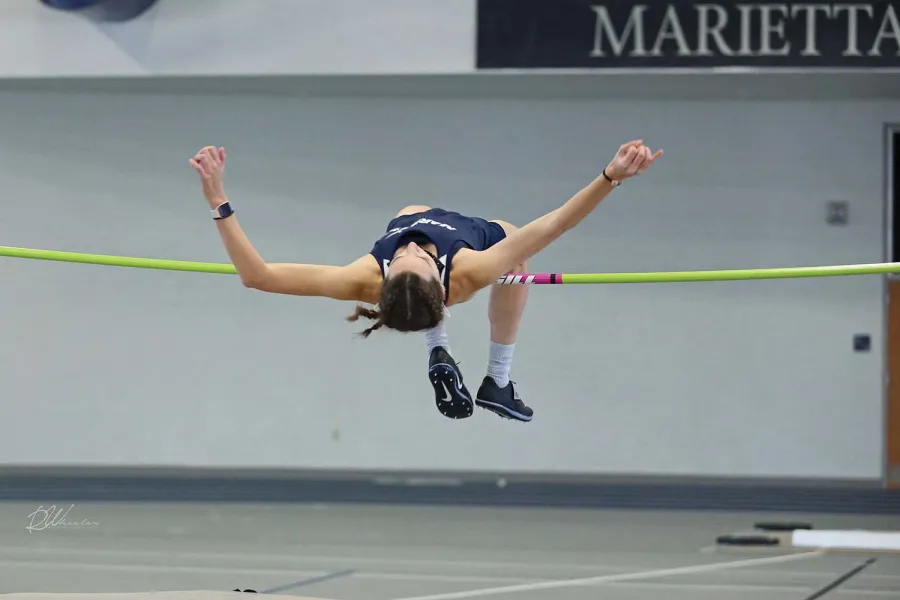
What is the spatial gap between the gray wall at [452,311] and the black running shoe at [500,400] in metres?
3.60

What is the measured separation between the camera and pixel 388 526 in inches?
256

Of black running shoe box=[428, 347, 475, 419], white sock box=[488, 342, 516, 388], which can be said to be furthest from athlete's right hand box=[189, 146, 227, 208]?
white sock box=[488, 342, 516, 388]

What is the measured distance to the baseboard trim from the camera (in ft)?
23.8

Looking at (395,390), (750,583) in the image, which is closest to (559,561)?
(750,583)

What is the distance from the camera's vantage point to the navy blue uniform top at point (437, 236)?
11.2ft

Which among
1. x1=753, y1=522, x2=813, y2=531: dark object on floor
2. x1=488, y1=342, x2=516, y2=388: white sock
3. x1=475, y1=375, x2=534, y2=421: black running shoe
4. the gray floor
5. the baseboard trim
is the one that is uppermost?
x1=488, y1=342, x2=516, y2=388: white sock

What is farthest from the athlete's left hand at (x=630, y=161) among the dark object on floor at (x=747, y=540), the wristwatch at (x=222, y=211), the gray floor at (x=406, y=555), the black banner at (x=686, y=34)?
the black banner at (x=686, y=34)

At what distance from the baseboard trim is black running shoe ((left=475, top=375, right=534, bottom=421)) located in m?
3.09

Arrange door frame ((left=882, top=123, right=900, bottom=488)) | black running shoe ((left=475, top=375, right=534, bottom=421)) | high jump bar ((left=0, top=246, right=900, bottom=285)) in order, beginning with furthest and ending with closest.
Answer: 1. door frame ((left=882, top=123, right=900, bottom=488))
2. black running shoe ((left=475, top=375, right=534, bottom=421))
3. high jump bar ((left=0, top=246, right=900, bottom=285))

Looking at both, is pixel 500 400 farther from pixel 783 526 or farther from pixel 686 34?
pixel 686 34

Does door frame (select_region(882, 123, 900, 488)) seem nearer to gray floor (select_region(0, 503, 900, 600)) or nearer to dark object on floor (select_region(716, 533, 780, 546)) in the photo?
gray floor (select_region(0, 503, 900, 600))

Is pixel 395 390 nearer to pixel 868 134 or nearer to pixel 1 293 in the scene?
pixel 1 293

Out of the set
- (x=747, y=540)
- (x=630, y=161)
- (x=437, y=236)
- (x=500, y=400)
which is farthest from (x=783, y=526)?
(x=630, y=161)

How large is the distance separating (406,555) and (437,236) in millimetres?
2693
